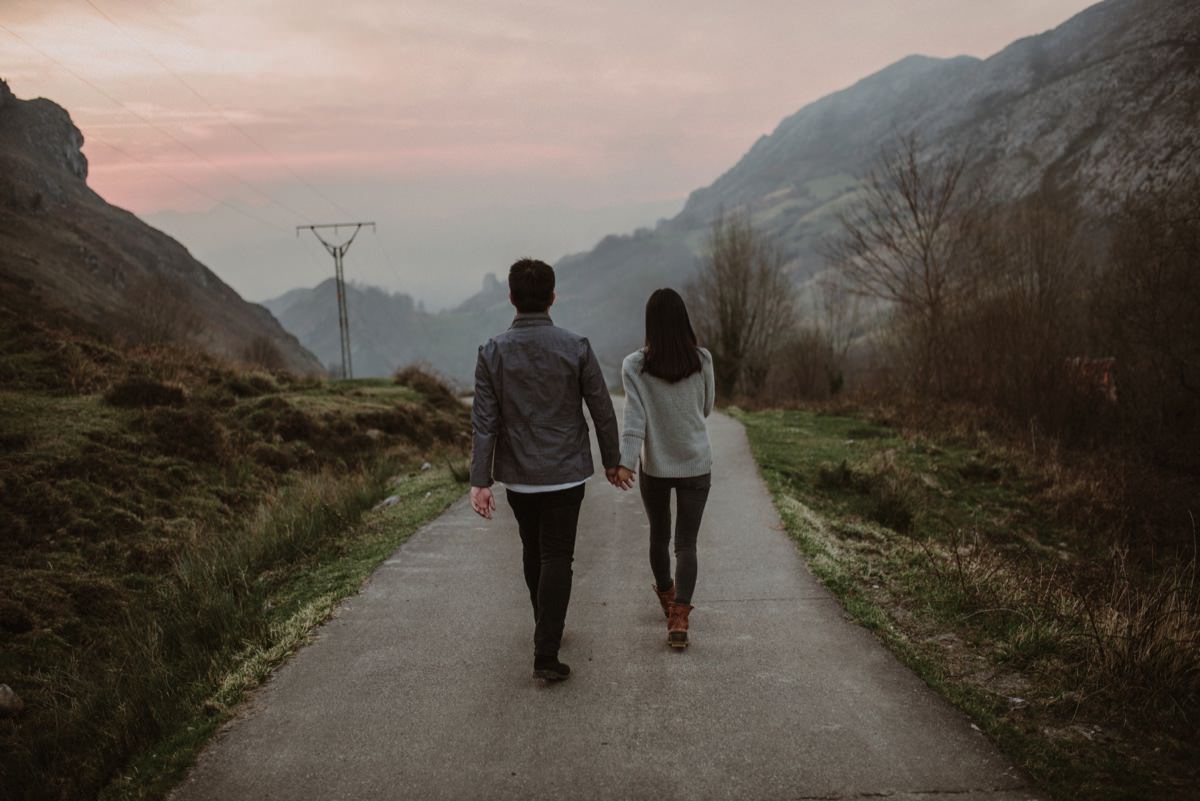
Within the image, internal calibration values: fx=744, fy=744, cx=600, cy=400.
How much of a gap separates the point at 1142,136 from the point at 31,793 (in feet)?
343

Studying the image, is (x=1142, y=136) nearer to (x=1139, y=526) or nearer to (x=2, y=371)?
(x=1139, y=526)

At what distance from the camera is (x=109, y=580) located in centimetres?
753

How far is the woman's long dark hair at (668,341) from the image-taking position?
4633mm

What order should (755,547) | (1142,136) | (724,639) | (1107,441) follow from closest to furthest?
1. (724,639)
2. (755,547)
3. (1107,441)
4. (1142,136)

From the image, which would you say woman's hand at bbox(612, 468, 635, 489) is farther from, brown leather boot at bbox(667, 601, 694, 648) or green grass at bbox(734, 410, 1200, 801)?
green grass at bbox(734, 410, 1200, 801)

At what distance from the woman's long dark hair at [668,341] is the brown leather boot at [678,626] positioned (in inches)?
57.9

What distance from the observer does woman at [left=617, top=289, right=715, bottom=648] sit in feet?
15.3

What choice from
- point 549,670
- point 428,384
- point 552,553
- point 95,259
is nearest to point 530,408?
point 552,553

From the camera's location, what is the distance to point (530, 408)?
4.33 metres

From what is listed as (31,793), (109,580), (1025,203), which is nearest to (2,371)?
(109,580)

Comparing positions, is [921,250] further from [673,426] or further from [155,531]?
[155,531]

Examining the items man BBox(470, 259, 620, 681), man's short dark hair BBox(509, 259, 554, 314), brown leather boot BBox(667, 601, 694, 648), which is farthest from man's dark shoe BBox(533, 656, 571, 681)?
man's short dark hair BBox(509, 259, 554, 314)

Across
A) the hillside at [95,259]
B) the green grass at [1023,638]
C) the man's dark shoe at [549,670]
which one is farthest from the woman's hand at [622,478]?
the hillside at [95,259]

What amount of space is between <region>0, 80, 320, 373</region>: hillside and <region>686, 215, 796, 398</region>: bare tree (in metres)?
20.2
